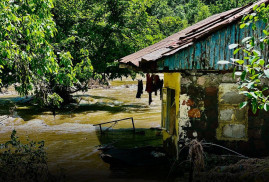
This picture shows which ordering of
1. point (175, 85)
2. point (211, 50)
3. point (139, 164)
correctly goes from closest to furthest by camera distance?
point (211, 50) < point (139, 164) < point (175, 85)

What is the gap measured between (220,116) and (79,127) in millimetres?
8931

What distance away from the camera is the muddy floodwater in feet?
27.8

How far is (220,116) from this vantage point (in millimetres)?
7379

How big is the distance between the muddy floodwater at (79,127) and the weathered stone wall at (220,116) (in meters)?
1.86

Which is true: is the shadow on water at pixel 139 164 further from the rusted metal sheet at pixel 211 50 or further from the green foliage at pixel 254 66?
the green foliage at pixel 254 66

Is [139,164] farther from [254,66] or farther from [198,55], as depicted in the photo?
[254,66]

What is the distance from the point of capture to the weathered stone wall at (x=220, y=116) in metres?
7.36

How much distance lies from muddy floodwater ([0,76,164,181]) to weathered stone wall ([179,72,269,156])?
6.09 ft

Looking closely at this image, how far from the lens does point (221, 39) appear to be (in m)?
7.05

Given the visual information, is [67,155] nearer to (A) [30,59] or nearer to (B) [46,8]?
(A) [30,59]

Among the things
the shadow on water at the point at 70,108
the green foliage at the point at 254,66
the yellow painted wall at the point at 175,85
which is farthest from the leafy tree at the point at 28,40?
the shadow on water at the point at 70,108

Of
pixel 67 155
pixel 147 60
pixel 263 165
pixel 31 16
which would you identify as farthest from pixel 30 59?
pixel 263 165

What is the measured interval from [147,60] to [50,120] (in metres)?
11.1

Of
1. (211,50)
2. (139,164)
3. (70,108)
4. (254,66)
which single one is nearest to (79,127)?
(70,108)
